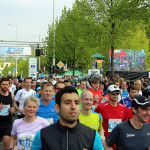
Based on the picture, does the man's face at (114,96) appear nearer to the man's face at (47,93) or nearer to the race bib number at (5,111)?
the man's face at (47,93)

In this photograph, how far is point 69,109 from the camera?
2.37m

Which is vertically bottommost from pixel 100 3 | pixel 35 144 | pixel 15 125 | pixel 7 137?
pixel 7 137

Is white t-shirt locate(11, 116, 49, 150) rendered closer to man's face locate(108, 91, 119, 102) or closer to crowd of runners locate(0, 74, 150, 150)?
crowd of runners locate(0, 74, 150, 150)

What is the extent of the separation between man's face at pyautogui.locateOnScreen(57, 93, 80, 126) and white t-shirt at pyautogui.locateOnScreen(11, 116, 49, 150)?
1.98m

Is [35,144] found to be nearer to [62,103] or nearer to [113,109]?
[62,103]

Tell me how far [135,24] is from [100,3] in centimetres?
287

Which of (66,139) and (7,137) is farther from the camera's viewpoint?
(7,137)

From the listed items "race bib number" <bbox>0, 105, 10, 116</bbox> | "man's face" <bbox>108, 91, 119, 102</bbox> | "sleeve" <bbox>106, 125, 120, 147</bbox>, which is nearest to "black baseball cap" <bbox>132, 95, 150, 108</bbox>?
"sleeve" <bbox>106, 125, 120, 147</bbox>

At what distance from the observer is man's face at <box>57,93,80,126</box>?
235 cm

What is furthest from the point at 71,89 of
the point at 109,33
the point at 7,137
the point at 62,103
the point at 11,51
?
the point at 11,51

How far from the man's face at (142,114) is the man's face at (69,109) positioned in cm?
118

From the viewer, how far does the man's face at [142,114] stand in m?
3.37

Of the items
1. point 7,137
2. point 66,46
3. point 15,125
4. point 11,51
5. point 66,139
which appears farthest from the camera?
point 11,51

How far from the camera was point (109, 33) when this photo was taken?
67.2 ft
